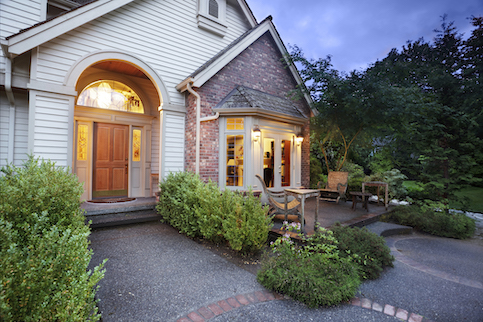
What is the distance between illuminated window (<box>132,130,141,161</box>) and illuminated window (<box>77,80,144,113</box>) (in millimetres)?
730

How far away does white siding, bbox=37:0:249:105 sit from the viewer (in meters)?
5.11

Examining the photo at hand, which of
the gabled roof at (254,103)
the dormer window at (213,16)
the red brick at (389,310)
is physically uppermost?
the dormer window at (213,16)

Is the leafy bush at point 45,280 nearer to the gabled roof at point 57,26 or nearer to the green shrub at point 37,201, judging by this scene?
the green shrub at point 37,201

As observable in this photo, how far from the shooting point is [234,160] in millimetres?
6797

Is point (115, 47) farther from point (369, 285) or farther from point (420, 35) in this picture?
point (420, 35)

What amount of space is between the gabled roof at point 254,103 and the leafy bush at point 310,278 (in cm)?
437

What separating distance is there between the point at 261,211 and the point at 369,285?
71.7 inches

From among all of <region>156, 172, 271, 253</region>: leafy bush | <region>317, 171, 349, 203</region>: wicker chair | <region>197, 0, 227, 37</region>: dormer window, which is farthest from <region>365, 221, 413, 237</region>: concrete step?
<region>197, 0, 227, 37</region>: dormer window

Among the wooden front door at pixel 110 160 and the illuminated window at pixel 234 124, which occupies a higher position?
the illuminated window at pixel 234 124

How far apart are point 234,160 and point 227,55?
313 centimetres

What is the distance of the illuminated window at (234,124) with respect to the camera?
6.77 m

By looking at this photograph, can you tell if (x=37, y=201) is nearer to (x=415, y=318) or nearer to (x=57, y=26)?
(x=415, y=318)

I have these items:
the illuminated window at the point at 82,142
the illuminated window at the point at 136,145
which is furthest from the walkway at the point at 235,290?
the illuminated window at the point at 136,145

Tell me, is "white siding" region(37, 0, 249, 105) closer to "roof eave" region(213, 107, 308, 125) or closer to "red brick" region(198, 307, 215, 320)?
"roof eave" region(213, 107, 308, 125)
